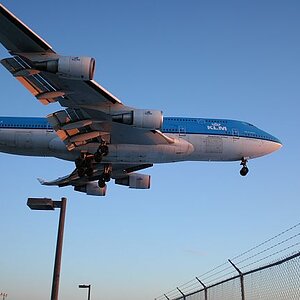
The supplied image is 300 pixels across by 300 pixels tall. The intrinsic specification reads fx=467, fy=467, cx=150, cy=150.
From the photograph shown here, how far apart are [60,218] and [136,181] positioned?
2311cm

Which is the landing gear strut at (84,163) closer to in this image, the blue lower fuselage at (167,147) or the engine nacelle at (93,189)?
the blue lower fuselage at (167,147)

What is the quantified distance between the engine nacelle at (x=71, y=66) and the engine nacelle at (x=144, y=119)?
443 cm

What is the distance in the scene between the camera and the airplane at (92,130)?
25766 mm

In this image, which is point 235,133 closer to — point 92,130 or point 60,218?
point 92,130

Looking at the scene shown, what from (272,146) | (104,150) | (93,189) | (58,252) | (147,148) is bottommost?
(58,252)

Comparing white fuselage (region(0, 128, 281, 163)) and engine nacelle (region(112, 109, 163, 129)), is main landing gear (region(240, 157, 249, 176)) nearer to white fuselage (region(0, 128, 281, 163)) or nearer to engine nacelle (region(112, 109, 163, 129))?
white fuselage (region(0, 128, 281, 163))

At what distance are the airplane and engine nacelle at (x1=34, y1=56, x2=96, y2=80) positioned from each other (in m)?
0.03

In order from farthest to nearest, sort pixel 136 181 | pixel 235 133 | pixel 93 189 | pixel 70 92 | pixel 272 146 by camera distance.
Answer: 1. pixel 136 181
2. pixel 93 189
3. pixel 272 146
4. pixel 235 133
5. pixel 70 92

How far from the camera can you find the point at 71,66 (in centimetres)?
2552

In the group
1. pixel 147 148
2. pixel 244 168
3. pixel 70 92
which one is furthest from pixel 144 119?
pixel 244 168

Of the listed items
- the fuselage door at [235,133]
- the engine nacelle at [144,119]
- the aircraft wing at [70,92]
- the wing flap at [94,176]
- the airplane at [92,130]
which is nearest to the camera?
the aircraft wing at [70,92]

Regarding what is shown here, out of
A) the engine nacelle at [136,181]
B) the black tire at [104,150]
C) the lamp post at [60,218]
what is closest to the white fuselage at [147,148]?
the black tire at [104,150]

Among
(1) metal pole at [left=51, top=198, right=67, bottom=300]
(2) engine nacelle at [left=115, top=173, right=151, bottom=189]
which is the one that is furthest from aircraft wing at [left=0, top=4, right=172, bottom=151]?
(1) metal pole at [left=51, top=198, right=67, bottom=300]

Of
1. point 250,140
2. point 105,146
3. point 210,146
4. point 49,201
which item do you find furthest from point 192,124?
point 49,201
